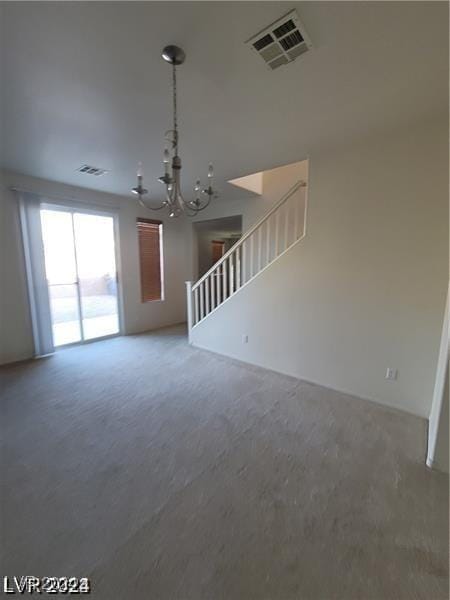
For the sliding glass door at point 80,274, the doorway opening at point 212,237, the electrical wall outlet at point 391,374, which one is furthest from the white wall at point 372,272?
the sliding glass door at point 80,274

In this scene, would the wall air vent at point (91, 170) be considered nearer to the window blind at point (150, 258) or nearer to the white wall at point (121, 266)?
the white wall at point (121, 266)

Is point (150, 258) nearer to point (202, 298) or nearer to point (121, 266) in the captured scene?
point (121, 266)

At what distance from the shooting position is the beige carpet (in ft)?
3.87

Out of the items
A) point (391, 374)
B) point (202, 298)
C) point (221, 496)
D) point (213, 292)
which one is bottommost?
point (221, 496)

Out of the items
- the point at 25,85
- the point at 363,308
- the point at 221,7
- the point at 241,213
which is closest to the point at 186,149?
the point at 25,85

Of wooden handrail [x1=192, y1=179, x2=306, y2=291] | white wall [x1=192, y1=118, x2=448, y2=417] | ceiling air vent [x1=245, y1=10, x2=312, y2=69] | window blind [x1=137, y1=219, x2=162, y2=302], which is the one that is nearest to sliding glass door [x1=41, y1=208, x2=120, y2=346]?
window blind [x1=137, y1=219, x2=162, y2=302]

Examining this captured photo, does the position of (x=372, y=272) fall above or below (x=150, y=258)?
below

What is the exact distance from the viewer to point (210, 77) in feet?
5.55

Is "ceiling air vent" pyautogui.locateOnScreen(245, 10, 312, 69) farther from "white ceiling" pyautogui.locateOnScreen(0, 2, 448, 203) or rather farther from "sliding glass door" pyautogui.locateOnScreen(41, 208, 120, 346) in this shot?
"sliding glass door" pyautogui.locateOnScreen(41, 208, 120, 346)

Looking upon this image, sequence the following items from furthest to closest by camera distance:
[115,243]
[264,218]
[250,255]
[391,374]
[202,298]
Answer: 1. [115,243]
2. [202,298]
3. [250,255]
4. [264,218]
5. [391,374]

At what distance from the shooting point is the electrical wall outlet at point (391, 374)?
2.54m

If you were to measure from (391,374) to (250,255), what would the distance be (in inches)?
97.7

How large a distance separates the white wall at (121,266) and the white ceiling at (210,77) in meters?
0.95

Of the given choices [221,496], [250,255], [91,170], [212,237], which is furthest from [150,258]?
[221,496]
